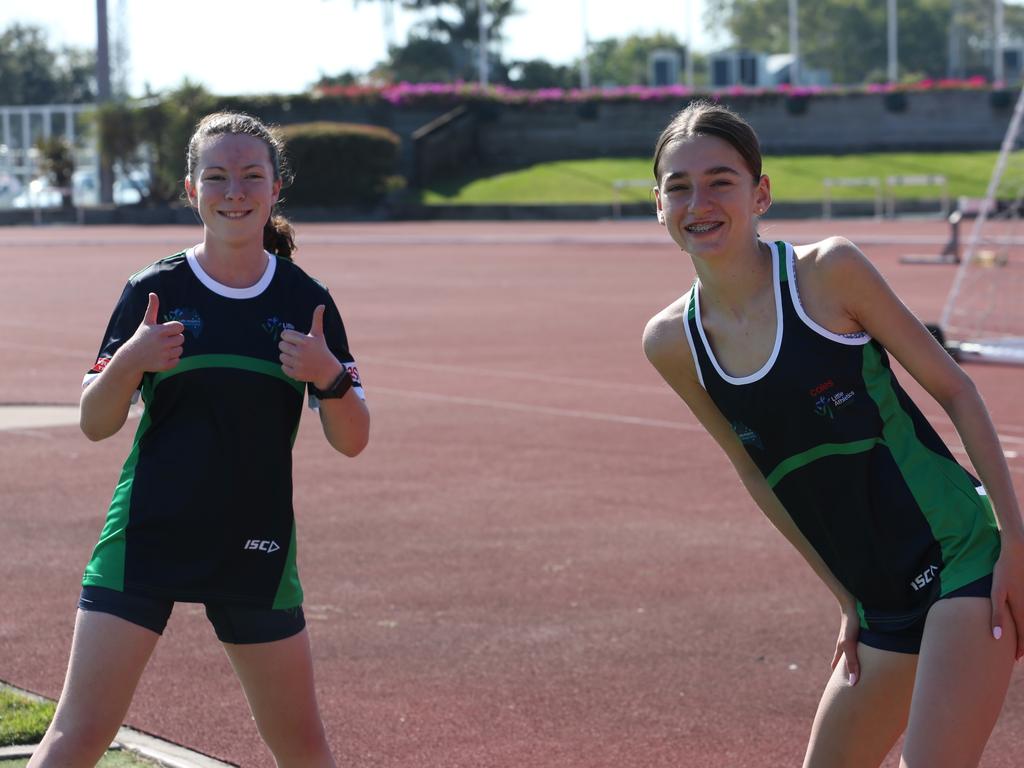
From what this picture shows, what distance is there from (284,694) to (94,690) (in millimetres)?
460

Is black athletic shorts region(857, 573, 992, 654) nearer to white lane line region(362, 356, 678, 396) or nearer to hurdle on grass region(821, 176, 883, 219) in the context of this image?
white lane line region(362, 356, 678, 396)

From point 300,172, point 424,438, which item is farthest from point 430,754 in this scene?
point 300,172

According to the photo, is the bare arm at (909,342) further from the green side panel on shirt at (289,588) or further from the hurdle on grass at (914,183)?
the hurdle on grass at (914,183)

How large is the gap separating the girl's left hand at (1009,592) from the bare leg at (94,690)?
194 cm

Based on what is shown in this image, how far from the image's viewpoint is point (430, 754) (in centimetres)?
525

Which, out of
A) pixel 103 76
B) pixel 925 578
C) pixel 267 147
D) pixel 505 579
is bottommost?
pixel 505 579

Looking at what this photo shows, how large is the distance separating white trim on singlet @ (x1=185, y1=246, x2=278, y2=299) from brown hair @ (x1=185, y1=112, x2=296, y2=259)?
22cm

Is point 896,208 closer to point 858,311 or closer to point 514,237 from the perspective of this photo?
point 514,237

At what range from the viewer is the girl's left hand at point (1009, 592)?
11.2ft

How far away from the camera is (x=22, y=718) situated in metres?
5.25

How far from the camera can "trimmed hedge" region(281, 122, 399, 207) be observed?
49.4 meters

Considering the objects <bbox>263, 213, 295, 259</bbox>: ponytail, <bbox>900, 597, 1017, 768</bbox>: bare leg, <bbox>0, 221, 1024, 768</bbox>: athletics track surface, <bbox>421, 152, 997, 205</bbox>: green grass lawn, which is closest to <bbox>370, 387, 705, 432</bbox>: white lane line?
<bbox>0, 221, 1024, 768</bbox>: athletics track surface

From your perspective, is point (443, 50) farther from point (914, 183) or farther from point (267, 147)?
point (267, 147)

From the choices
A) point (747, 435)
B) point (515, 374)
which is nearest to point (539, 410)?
point (515, 374)
